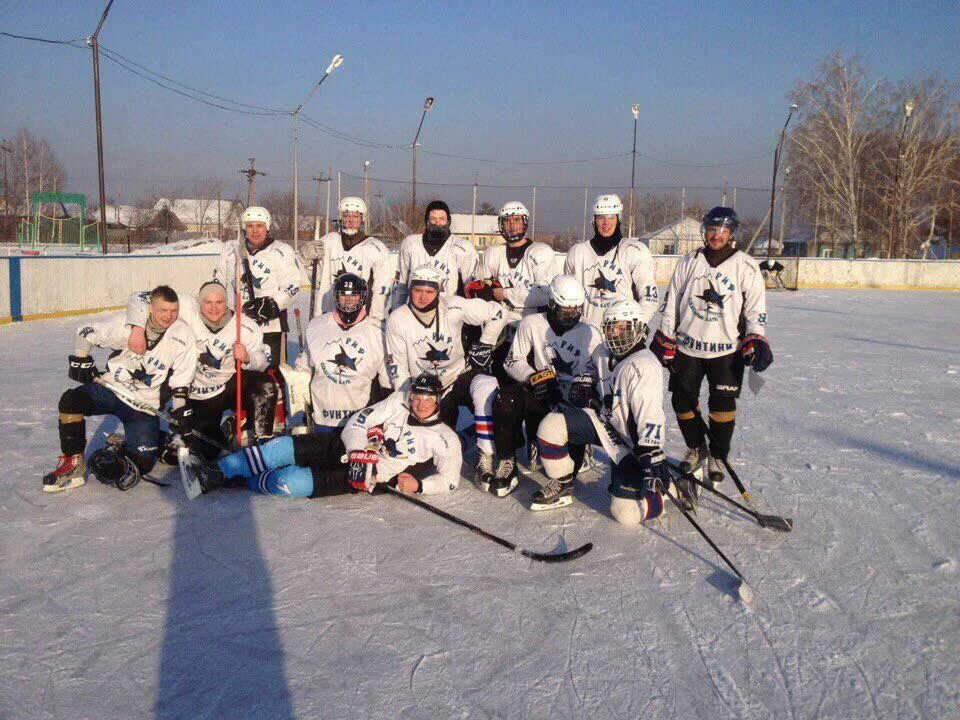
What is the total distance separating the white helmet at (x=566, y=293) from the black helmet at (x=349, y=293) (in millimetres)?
1212

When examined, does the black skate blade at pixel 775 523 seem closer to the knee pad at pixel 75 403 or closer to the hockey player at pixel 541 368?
the hockey player at pixel 541 368

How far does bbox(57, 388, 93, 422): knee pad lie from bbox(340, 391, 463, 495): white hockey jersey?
4.77 ft

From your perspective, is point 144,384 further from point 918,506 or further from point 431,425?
point 918,506

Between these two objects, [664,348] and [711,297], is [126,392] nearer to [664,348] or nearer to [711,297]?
[664,348]

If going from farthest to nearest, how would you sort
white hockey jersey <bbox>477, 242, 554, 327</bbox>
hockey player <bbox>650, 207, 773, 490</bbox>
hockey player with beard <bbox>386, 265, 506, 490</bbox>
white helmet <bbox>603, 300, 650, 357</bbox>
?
white hockey jersey <bbox>477, 242, 554, 327</bbox>
hockey player with beard <bbox>386, 265, 506, 490</bbox>
hockey player <bbox>650, 207, 773, 490</bbox>
white helmet <bbox>603, 300, 650, 357</bbox>

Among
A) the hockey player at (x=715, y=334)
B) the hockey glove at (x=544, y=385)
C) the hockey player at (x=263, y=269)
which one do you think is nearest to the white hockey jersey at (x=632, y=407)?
the hockey glove at (x=544, y=385)

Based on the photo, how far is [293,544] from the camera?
347cm

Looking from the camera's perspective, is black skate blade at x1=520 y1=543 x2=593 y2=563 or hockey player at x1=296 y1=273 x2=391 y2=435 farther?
hockey player at x1=296 y1=273 x2=391 y2=435

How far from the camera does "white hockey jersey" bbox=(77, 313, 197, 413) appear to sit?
13.7 feet

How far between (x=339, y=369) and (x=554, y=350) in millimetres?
1354

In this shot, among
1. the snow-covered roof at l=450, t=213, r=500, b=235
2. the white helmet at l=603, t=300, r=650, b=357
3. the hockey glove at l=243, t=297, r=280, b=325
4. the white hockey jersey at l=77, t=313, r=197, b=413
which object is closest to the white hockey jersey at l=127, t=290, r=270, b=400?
the white hockey jersey at l=77, t=313, r=197, b=413

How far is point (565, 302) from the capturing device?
13.9 feet

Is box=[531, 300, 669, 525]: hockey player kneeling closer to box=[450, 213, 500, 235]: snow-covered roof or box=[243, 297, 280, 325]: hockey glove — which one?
box=[243, 297, 280, 325]: hockey glove

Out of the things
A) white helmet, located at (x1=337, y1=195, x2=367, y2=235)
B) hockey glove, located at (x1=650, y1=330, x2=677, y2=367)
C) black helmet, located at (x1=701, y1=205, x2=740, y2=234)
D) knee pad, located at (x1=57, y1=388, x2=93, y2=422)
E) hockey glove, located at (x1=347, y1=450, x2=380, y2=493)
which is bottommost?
hockey glove, located at (x1=347, y1=450, x2=380, y2=493)
